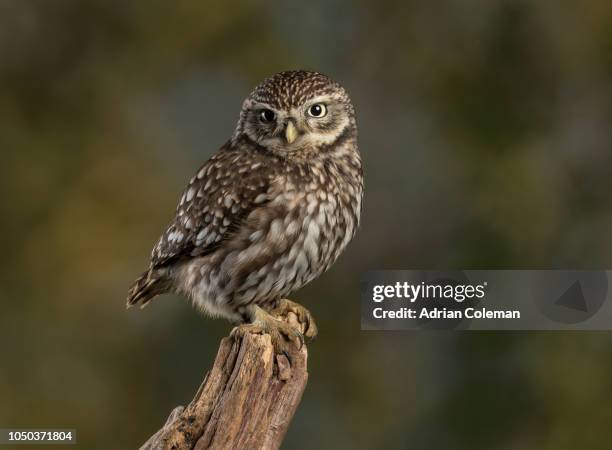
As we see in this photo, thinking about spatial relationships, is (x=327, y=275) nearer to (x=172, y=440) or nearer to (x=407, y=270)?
(x=407, y=270)

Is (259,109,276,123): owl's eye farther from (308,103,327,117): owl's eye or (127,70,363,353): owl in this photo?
(308,103,327,117): owl's eye

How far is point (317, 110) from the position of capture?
12.3 ft

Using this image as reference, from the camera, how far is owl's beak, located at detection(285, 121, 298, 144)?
367 centimetres

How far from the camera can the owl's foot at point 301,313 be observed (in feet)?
12.9

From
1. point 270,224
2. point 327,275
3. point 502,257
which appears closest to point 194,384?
point 327,275

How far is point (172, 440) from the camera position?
136 inches

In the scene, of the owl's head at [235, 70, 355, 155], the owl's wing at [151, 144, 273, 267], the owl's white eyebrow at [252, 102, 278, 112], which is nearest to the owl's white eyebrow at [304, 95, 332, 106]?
the owl's head at [235, 70, 355, 155]

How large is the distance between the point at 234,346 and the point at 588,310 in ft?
7.57

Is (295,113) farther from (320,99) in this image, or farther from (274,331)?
(274,331)

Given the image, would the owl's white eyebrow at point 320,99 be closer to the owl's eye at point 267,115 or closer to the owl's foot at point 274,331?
the owl's eye at point 267,115

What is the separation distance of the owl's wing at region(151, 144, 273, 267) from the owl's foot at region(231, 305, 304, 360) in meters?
0.31

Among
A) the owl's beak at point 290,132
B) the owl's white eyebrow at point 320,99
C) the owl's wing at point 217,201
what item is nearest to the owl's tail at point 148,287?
the owl's wing at point 217,201

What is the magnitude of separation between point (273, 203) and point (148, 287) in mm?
590

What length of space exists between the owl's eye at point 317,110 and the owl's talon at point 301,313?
69 cm
